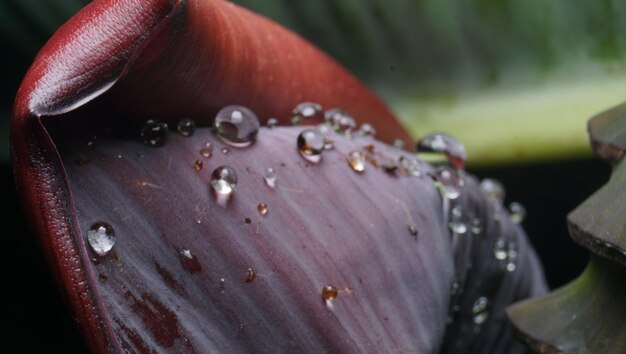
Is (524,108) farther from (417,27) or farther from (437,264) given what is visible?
(437,264)

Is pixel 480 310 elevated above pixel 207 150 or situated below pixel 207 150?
below

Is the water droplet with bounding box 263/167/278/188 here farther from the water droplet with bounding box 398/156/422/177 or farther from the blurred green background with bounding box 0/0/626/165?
the blurred green background with bounding box 0/0/626/165

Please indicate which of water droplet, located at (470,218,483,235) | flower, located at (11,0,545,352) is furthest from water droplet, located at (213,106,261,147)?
water droplet, located at (470,218,483,235)

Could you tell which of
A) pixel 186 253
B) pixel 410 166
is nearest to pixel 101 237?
pixel 186 253

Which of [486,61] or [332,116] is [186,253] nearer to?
[332,116]

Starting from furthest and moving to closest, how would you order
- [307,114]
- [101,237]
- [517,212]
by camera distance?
1. [517,212]
2. [307,114]
3. [101,237]

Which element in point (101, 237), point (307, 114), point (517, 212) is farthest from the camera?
point (517, 212)
